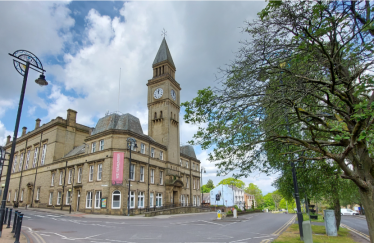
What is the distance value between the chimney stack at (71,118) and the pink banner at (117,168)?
1707cm

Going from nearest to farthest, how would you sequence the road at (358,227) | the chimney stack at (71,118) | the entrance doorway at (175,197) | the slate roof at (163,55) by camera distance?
the road at (358,227)
the entrance doorway at (175,197)
the chimney stack at (71,118)
the slate roof at (163,55)

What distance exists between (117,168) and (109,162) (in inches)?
58.2

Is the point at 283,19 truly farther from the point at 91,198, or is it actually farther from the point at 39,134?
the point at 39,134

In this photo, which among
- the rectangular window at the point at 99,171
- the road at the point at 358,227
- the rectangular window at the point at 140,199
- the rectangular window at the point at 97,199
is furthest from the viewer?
the rectangular window at the point at 140,199

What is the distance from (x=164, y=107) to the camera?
42906 mm

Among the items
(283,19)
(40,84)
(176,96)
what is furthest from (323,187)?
(176,96)

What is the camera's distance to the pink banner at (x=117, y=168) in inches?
1187

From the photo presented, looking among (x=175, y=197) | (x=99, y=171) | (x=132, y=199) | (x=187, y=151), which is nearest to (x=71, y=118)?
(x=99, y=171)

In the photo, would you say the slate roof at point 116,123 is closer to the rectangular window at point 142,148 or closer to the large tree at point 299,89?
the rectangular window at point 142,148

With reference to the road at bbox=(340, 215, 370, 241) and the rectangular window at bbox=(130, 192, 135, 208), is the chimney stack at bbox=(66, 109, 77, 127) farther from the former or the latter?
the road at bbox=(340, 215, 370, 241)

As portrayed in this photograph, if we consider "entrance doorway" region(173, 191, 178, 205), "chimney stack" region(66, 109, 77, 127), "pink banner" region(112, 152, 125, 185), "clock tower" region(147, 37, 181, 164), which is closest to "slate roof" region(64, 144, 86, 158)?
"chimney stack" region(66, 109, 77, 127)

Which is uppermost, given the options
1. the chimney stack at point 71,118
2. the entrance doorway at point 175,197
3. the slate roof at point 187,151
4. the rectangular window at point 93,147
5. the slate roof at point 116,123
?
the chimney stack at point 71,118

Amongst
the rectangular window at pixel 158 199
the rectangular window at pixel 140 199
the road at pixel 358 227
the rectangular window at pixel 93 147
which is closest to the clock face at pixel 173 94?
the rectangular window at pixel 93 147

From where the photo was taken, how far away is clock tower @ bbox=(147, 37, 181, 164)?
4238 centimetres
